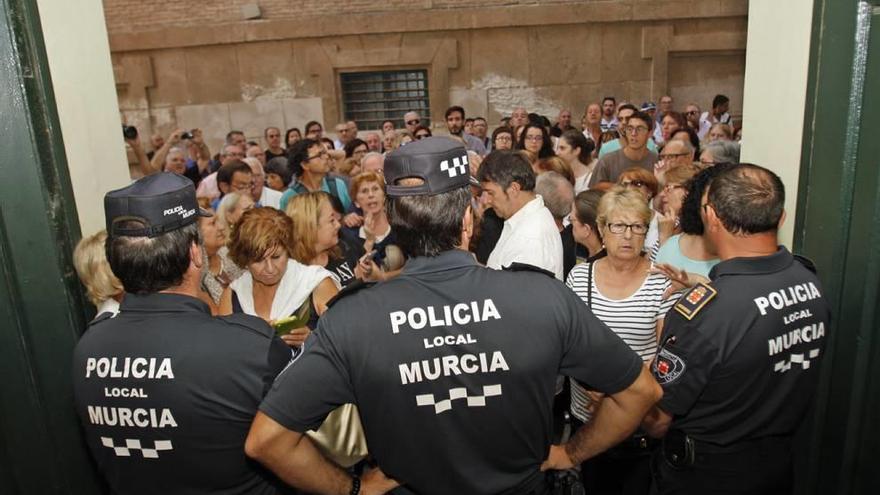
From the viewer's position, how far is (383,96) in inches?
502

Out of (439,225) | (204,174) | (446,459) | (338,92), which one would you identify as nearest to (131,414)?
(446,459)

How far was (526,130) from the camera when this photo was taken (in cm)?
644

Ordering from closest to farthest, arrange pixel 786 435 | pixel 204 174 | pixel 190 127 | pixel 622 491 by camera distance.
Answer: pixel 786 435 → pixel 622 491 → pixel 204 174 → pixel 190 127

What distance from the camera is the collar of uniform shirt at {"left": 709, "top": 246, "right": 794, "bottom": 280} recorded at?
212 cm

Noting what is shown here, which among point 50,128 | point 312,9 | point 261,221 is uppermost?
point 312,9

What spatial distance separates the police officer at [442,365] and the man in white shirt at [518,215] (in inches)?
55.0

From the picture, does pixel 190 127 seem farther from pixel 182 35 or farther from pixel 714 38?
pixel 714 38

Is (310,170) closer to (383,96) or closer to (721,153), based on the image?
(721,153)

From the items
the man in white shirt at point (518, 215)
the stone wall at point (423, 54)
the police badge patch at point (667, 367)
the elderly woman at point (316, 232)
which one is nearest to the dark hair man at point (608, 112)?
the stone wall at point (423, 54)

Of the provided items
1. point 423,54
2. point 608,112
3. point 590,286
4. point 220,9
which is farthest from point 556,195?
point 220,9

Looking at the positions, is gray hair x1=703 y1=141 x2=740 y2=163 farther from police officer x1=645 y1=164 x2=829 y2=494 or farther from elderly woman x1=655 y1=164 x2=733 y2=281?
police officer x1=645 y1=164 x2=829 y2=494

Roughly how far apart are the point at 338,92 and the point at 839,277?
11.1 metres

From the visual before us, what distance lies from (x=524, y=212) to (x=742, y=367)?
1554 mm

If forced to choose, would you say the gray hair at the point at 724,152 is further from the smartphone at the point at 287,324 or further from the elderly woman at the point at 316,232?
the smartphone at the point at 287,324
